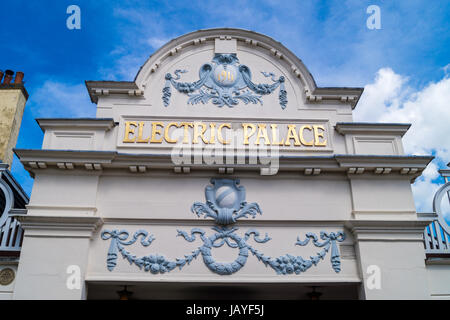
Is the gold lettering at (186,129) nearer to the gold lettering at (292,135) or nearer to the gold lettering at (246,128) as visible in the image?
the gold lettering at (246,128)

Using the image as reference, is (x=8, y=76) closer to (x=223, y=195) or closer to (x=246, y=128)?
(x=246, y=128)

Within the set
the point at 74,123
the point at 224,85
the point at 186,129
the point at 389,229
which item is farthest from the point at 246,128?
the point at 74,123

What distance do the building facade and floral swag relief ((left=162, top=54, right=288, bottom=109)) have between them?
4cm

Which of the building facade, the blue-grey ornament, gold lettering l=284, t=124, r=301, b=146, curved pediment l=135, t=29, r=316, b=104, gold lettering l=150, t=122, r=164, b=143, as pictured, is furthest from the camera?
curved pediment l=135, t=29, r=316, b=104

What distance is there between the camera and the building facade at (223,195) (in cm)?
870

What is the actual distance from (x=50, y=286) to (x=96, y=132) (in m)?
3.89

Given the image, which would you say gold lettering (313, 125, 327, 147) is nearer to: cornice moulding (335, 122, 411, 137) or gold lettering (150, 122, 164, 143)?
cornice moulding (335, 122, 411, 137)

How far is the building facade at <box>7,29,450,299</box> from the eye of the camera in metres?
8.70

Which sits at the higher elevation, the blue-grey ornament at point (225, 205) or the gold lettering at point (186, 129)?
the gold lettering at point (186, 129)

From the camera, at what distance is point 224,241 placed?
8.98 m

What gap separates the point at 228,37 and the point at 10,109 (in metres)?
8.62

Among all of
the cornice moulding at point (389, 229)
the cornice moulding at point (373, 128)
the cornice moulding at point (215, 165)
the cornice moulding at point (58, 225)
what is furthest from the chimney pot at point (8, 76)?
the cornice moulding at point (389, 229)

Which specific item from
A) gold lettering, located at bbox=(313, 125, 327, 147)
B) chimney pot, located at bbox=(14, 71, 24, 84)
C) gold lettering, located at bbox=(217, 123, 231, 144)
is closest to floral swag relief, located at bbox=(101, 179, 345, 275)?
gold lettering, located at bbox=(217, 123, 231, 144)

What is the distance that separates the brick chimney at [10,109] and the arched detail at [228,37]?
6194mm
